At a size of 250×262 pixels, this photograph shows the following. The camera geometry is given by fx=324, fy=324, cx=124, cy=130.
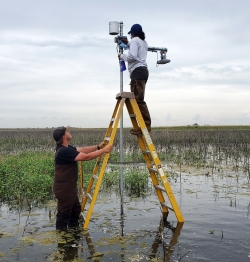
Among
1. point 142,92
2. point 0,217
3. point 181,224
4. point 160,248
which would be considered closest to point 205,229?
point 181,224

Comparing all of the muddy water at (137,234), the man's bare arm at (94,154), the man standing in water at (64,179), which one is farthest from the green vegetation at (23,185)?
the man's bare arm at (94,154)

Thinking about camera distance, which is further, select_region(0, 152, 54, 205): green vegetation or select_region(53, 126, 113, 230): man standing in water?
select_region(0, 152, 54, 205): green vegetation

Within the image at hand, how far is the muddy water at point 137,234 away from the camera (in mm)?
4617

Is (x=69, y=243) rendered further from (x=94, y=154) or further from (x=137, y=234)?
(x=94, y=154)

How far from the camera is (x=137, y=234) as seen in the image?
5477mm

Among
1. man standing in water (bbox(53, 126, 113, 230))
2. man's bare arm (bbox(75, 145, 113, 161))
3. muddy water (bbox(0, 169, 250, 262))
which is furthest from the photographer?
man standing in water (bbox(53, 126, 113, 230))

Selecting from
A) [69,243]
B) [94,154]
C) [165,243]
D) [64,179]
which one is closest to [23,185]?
[64,179]

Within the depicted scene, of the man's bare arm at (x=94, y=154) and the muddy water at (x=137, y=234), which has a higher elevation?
the man's bare arm at (x=94, y=154)

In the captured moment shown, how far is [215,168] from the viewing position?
11898 millimetres

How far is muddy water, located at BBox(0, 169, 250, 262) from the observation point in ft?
15.1

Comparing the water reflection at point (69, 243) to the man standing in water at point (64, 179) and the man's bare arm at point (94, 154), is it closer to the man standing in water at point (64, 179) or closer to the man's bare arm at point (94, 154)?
the man standing in water at point (64, 179)

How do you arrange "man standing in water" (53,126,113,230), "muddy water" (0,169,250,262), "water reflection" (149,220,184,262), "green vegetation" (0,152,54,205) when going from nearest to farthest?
"water reflection" (149,220,184,262)
"muddy water" (0,169,250,262)
"man standing in water" (53,126,113,230)
"green vegetation" (0,152,54,205)

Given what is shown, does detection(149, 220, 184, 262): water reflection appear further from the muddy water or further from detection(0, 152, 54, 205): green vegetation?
detection(0, 152, 54, 205): green vegetation

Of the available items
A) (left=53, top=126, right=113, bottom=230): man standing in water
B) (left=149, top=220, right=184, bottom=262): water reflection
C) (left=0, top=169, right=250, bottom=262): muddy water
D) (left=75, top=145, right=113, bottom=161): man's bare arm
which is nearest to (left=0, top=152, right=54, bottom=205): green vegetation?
(left=0, top=169, right=250, bottom=262): muddy water
